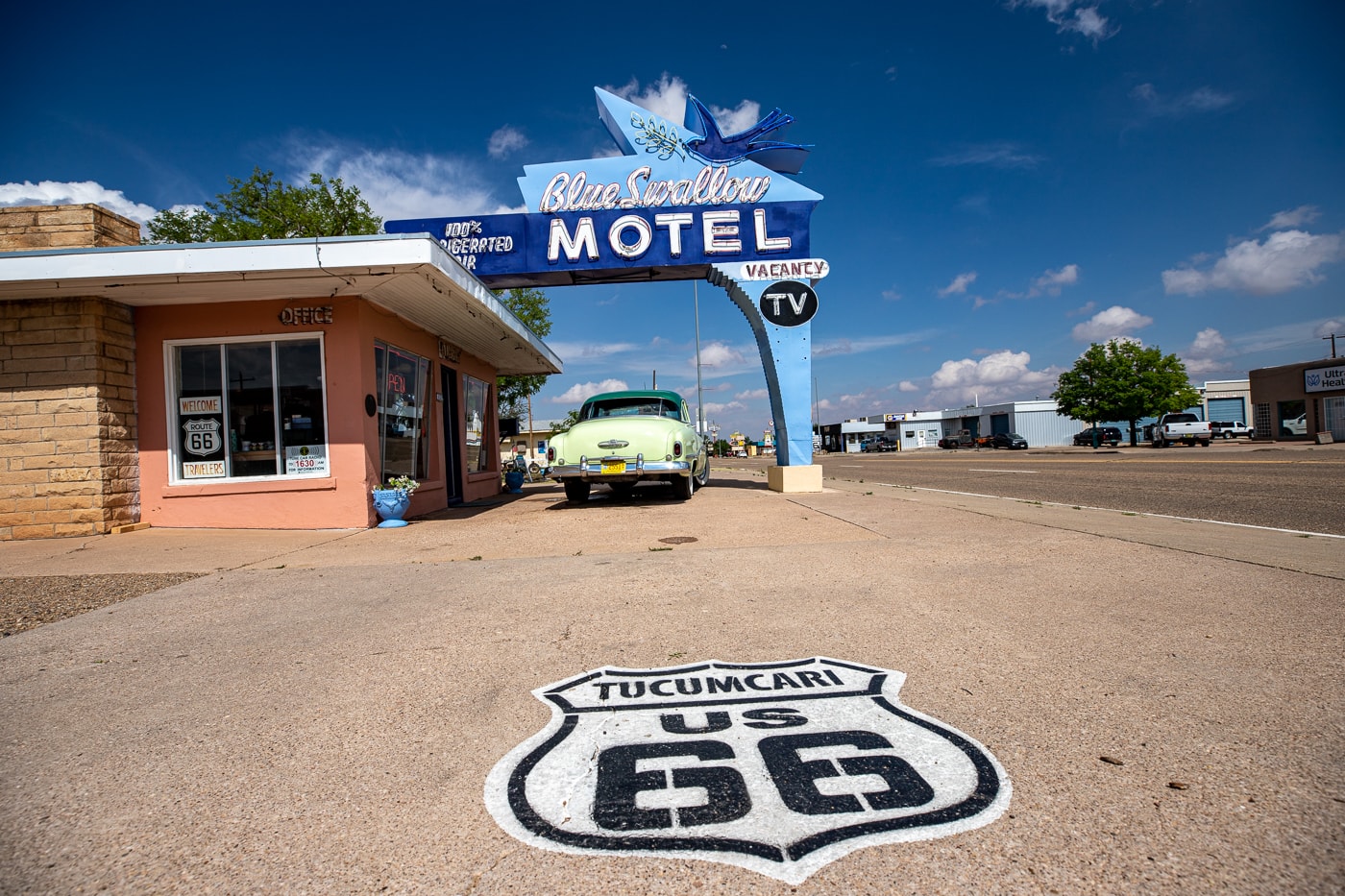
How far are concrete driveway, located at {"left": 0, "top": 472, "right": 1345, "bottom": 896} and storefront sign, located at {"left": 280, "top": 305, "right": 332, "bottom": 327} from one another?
400 cm

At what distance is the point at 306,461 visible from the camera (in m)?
8.93

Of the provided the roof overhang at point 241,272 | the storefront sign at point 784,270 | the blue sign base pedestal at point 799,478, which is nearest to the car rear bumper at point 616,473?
the roof overhang at point 241,272

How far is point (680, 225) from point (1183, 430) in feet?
129

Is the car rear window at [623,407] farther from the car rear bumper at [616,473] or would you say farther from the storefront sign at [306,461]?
the storefront sign at [306,461]

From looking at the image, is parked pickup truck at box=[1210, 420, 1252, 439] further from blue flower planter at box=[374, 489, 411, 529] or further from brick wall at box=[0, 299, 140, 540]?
brick wall at box=[0, 299, 140, 540]

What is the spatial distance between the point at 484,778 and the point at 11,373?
9.96 metres

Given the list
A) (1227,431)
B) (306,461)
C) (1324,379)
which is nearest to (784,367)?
(306,461)

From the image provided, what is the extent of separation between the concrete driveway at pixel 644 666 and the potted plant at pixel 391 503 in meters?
2.88

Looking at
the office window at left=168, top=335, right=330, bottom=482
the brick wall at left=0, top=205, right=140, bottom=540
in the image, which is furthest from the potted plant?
the brick wall at left=0, top=205, right=140, bottom=540

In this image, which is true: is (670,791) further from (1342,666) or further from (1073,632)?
(1342,666)

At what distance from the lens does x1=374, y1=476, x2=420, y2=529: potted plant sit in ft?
29.3

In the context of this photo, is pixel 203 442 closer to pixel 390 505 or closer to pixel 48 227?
pixel 390 505

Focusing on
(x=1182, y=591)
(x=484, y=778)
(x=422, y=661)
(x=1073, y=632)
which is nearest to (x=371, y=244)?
(x=422, y=661)

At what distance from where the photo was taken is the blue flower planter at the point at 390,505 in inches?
352
